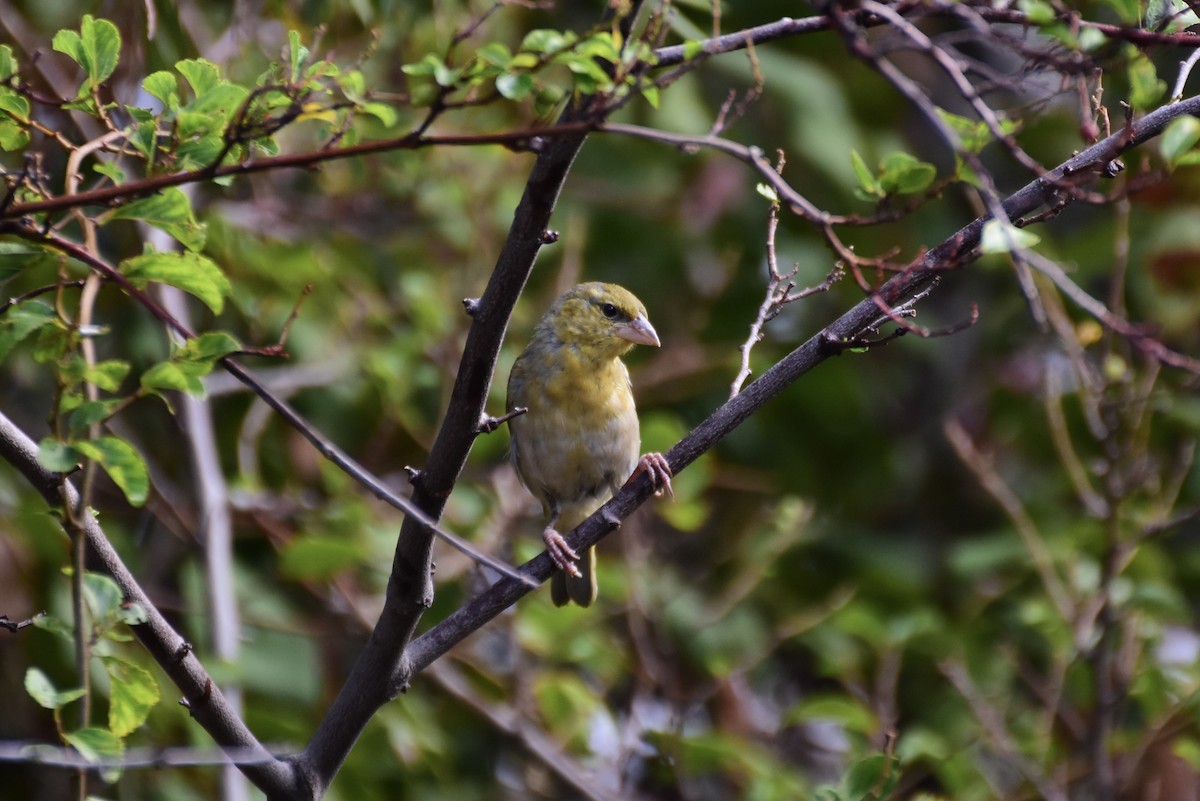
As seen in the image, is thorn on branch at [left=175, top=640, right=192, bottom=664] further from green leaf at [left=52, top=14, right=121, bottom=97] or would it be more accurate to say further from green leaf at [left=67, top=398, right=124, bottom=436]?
green leaf at [left=52, top=14, right=121, bottom=97]

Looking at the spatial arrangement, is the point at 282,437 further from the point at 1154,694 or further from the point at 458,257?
the point at 1154,694

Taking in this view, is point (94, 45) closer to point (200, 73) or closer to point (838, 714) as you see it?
point (200, 73)

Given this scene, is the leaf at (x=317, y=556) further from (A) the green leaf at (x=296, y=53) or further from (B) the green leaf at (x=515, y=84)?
(B) the green leaf at (x=515, y=84)

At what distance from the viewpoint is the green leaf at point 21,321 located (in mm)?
2092

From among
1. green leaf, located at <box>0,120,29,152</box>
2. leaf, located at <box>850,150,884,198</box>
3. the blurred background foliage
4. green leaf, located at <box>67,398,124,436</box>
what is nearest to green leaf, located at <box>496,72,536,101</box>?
leaf, located at <box>850,150,884,198</box>

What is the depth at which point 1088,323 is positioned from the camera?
5336 mm

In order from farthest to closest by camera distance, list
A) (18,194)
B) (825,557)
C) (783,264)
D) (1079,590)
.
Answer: (825,557), (783,264), (1079,590), (18,194)

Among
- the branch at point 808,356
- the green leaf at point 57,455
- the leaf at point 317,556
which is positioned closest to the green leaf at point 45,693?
the green leaf at point 57,455

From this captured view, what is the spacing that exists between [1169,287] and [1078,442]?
2.48 feet

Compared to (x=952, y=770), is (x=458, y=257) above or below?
above

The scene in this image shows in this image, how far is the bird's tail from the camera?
4984 mm

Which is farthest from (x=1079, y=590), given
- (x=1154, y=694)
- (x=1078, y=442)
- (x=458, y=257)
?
(x=458, y=257)

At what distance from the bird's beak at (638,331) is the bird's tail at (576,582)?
0.73 m

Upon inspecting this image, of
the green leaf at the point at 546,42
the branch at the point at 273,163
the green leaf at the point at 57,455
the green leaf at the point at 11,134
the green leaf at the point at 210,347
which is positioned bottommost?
the green leaf at the point at 57,455
